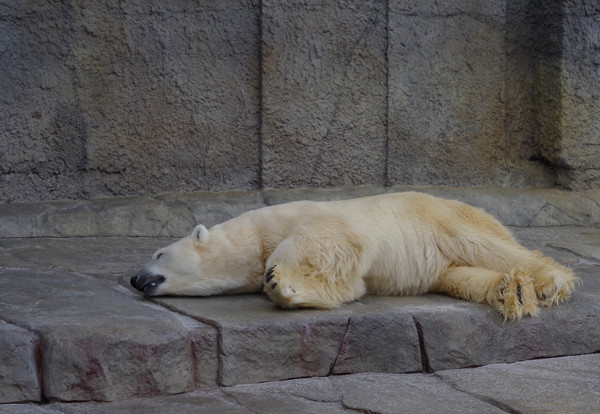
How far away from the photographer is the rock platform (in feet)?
10.1

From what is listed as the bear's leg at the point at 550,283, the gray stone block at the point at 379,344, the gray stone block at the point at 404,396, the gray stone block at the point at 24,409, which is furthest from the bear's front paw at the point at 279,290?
the bear's leg at the point at 550,283

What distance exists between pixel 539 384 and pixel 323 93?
3.16 m

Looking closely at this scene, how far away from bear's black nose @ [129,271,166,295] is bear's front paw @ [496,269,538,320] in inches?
57.4

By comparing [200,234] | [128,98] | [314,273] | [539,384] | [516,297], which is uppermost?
[128,98]

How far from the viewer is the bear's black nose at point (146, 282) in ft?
12.4

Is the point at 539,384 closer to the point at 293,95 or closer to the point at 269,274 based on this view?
the point at 269,274

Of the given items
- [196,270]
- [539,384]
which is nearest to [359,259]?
[196,270]

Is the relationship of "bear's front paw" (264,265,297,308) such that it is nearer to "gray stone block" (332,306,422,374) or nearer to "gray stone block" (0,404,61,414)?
"gray stone block" (332,306,422,374)

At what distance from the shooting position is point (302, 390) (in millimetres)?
3309

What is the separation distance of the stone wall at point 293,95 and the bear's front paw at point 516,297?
2.44 metres

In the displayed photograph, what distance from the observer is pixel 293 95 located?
238 inches

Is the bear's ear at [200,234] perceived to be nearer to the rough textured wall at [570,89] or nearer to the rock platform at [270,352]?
the rock platform at [270,352]

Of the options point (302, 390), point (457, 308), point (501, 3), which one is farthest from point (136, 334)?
point (501, 3)

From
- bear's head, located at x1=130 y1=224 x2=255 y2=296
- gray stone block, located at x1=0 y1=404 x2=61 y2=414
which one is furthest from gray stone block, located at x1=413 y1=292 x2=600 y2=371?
gray stone block, located at x1=0 y1=404 x2=61 y2=414
